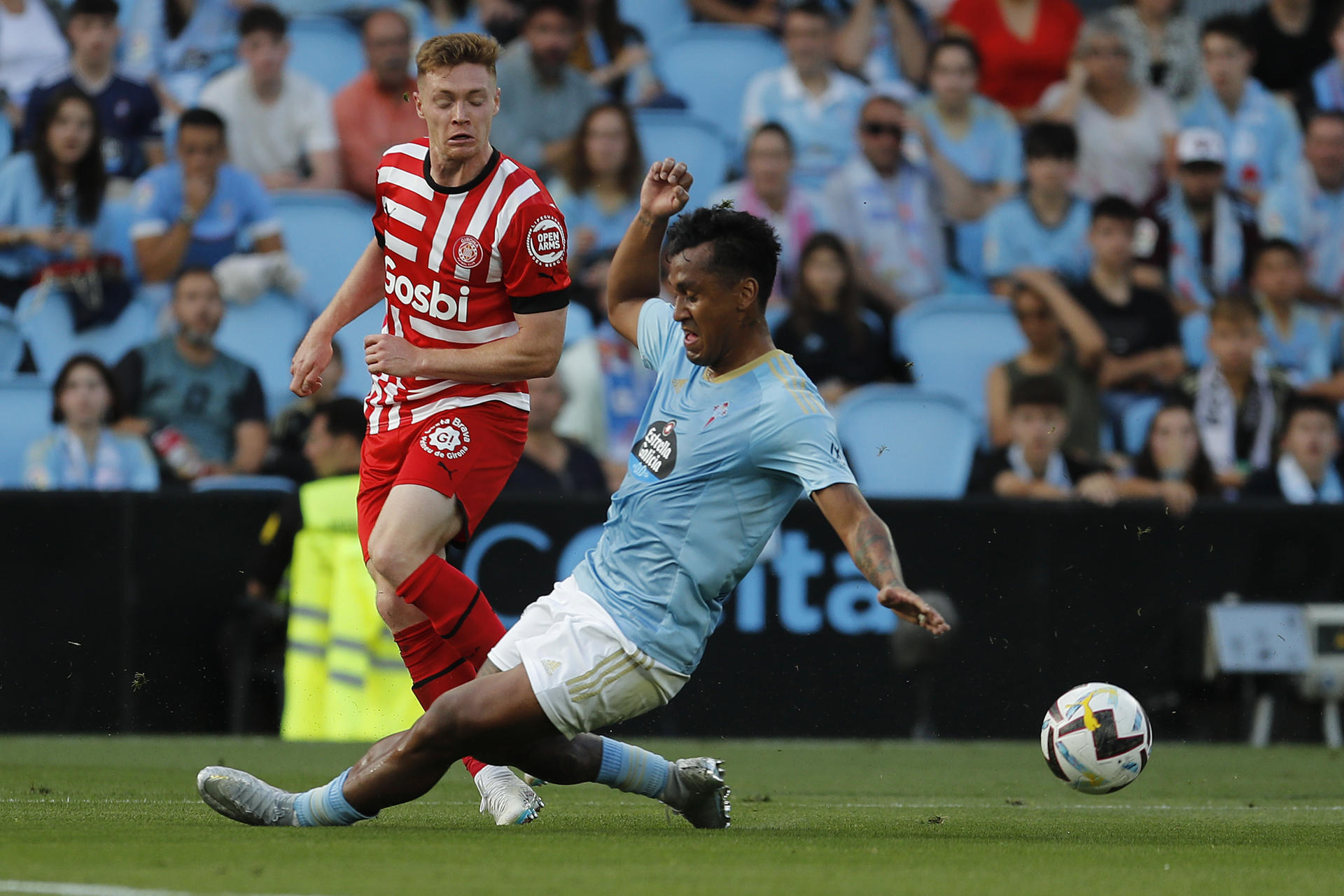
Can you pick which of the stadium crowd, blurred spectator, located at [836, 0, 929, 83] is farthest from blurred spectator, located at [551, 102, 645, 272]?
blurred spectator, located at [836, 0, 929, 83]

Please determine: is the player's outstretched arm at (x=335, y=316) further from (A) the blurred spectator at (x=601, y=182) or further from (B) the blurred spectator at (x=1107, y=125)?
(B) the blurred spectator at (x=1107, y=125)

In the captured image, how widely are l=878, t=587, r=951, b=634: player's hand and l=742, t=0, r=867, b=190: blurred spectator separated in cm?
901

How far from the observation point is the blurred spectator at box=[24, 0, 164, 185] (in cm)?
1205

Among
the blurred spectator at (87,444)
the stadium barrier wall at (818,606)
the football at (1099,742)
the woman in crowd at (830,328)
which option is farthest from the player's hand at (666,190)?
the woman in crowd at (830,328)

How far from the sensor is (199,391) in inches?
430

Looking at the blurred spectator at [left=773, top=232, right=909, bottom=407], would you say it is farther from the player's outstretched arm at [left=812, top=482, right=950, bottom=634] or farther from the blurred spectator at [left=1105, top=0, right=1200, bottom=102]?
the player's outstretched arm at [left=812, top=482, right=950, bottom=634]

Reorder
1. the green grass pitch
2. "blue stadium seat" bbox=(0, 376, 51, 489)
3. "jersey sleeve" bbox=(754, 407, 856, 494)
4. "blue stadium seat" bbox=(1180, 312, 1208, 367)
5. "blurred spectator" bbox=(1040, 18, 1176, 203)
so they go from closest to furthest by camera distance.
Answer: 1. the green grass pitch
2. "jersey sleeve" bbox=(754, 407, 856, 494)
3. "blue stadium seat" bbox=(0, 376, 51, 489)
4. "blue stadium seat" bbox=(1180, 312, 1208, 367)
5. "blurred spectator" bbox=(1040, 18, 1176, 203)

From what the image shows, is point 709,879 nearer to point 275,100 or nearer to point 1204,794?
point 1204,794

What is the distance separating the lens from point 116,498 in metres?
9.88

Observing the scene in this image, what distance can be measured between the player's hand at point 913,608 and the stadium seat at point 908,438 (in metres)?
6.95

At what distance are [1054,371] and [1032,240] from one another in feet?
5.10

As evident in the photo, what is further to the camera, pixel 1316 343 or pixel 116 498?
pixel 1316 343

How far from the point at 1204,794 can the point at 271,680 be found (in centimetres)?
499

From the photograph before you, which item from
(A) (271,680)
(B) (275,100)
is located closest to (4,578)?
(A) (271,680)
